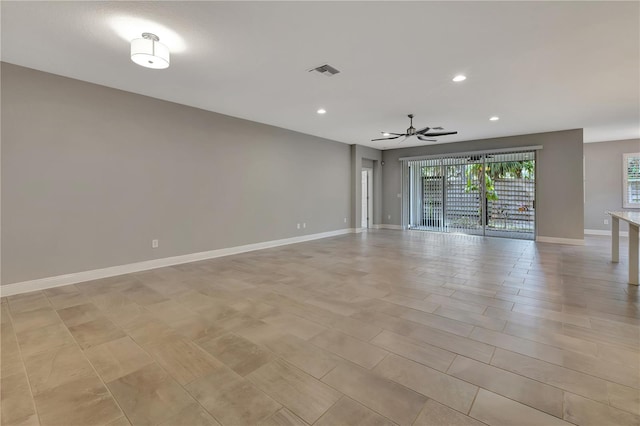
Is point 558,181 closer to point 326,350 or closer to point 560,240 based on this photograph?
point 560,240

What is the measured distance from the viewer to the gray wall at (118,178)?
368cm

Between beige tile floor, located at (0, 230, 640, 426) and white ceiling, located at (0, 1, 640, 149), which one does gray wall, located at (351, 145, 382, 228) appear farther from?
beige tile floor, located at (0, 230, 640, 426)

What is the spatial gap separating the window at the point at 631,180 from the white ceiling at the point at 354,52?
169 inches

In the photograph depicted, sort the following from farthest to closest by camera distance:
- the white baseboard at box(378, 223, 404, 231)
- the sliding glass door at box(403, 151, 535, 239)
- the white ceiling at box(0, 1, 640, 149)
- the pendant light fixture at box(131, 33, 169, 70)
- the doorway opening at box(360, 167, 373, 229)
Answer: the doorway opening at box(360, 167, 373, 229) < the white baseboard at box(378, 223, 404, 231) < the sliding glass door at box(403, 151, 535, 239) < the pendant light fixture at box(131, 33, 169, 70) < the white ceiling at box(0, 1, 640, 149)

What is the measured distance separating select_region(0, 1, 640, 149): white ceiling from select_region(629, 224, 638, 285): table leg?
209 cm

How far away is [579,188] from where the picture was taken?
23.2 ft

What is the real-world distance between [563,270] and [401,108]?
12.3ft

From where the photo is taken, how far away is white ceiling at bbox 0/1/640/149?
2574 millimetres

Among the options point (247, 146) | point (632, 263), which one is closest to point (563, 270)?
point (632, 263)

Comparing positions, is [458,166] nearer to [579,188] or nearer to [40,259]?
[579,188]

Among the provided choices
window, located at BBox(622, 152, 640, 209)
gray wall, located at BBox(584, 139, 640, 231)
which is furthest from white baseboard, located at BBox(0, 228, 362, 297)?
window, located at BBox(622, 152, 640, 209)

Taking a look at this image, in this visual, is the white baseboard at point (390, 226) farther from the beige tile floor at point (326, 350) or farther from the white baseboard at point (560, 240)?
the beige tile floor at point (326, 350)

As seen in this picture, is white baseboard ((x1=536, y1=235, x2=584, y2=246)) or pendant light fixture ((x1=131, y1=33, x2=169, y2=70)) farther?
white baseboard ((x1=536, y1=235, x2=584, y2=246))

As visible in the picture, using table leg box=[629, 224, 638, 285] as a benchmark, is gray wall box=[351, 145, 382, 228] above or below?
above
